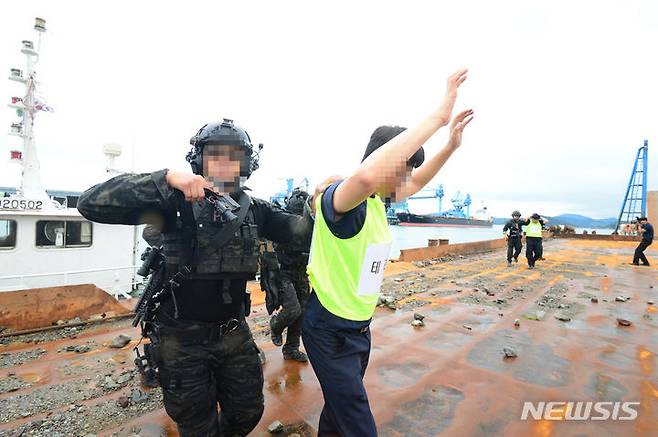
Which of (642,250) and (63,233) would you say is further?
(642,250)

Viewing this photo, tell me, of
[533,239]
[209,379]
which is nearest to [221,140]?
[209,379]

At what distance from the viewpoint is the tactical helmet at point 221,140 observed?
2076 millimetres

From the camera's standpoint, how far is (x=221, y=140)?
6.77 ft

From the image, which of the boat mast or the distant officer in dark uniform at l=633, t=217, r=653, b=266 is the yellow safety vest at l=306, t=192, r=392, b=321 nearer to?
the boat mast

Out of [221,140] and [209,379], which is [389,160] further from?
[209,379]

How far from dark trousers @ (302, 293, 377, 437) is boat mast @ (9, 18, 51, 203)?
963 cm

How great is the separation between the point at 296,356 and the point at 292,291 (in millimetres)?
778

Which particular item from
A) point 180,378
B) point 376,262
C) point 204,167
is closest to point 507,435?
point 376,262

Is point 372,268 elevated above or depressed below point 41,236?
above

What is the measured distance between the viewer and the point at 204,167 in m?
2.08

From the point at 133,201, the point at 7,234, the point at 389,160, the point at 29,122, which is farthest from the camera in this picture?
the point at 29,122

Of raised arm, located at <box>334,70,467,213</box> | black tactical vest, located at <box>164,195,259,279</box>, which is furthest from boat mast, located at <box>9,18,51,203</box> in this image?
raised arm, located at <box>334,70,467,213</box>

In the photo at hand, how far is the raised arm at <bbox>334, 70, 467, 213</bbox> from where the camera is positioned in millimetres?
1412

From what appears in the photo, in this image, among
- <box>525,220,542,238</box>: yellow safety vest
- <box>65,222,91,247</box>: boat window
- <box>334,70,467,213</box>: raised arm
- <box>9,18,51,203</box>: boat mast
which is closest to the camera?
<box>334,70,467,213</box>: raised arm
